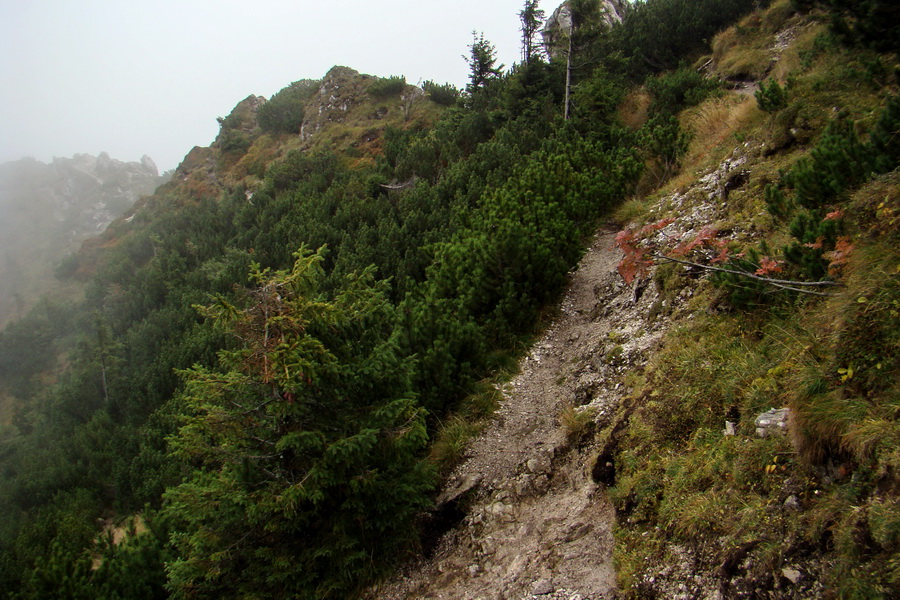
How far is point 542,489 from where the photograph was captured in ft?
16.2

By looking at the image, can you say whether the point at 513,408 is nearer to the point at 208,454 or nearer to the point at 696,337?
the point at 696,337

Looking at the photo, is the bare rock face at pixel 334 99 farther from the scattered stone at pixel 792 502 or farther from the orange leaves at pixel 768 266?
the scattered stone at pixel 792 502

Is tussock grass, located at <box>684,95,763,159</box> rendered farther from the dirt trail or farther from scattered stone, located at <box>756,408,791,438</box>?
scattered stone, located at <box>756,408,791,438</box>

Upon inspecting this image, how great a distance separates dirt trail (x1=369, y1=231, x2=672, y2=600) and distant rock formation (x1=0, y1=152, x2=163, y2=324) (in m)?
62.5

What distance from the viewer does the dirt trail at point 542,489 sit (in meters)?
3.89

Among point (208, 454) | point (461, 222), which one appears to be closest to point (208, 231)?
point (461, 222)

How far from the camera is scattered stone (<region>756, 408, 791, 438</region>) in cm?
314

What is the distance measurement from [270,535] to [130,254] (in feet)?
83.8

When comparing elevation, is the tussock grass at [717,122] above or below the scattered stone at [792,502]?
above

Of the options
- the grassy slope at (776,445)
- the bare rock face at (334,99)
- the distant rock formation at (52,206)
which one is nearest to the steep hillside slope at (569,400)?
the grassy slope at (776,445)

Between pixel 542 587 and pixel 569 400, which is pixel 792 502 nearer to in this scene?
pixel 542 587

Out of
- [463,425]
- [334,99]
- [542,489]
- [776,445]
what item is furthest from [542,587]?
[334,99]

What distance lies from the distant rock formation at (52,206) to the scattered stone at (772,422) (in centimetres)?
6549

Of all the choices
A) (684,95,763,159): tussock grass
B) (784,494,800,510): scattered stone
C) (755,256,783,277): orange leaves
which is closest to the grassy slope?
(784,494,800,510): scattered stone
